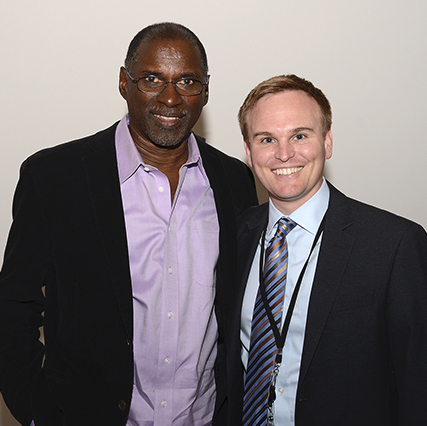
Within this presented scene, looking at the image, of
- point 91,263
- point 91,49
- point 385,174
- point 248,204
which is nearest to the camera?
point 91,263

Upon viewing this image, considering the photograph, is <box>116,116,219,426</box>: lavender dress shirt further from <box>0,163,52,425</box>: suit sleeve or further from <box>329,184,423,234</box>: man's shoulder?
<box>329,184,423,234</box>: man's shoulder

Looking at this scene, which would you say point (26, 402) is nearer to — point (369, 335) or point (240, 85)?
point (369, 335)

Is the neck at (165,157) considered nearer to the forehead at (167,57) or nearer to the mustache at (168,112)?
the mustache at (168,112)

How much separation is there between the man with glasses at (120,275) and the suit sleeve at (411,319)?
0.68 m

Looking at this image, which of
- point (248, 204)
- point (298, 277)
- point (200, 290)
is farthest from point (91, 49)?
point (298, 277)

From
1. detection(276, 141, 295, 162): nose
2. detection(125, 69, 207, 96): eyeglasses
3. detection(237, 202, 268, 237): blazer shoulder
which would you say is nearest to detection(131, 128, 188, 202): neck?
detection(125, 69, 207, 96): eyeglasses

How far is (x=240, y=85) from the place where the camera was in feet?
10.1

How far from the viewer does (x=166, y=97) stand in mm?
2135

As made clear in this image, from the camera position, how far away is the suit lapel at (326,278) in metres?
1.93

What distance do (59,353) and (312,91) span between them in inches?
56.1

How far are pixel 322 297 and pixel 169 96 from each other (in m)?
0.95

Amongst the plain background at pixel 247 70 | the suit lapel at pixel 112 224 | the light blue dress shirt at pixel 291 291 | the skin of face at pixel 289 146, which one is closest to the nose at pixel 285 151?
the skin of face at pixel 289 146

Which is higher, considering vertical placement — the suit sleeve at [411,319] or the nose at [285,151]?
the nose at [285,151]

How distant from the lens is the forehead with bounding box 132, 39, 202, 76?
2.15 m
